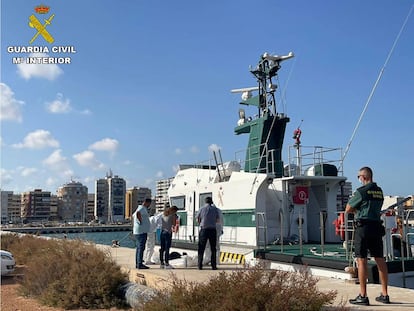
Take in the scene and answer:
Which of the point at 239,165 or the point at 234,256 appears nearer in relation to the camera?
the point at 234,256

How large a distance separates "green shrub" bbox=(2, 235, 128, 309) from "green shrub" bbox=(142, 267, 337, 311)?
3269 mm

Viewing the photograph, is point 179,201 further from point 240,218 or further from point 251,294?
point 251,294

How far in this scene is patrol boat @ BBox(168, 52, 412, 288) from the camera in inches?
522

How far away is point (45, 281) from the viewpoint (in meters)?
10.2

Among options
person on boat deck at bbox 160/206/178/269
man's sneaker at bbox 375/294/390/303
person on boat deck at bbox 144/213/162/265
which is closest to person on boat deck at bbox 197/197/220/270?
person on boat deck at bbox 160/206/178/269

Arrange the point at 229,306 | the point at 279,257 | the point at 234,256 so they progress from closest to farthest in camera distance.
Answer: the point at 229,306, the point at 279,257, the point at 234,256

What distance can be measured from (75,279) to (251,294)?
5.15m

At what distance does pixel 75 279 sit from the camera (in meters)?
9.20

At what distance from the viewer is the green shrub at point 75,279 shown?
351 inches

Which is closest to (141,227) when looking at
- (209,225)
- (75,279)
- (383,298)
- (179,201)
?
(209,225)

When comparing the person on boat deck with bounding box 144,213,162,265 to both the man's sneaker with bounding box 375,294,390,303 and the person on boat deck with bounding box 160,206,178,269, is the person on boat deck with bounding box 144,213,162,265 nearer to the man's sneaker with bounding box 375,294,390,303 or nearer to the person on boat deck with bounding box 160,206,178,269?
the person on boat deck with bounding box 160,206,178,269

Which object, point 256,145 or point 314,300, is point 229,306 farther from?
point 256,145

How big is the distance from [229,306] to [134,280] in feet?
17.5

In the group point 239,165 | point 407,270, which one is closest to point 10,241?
point 239,165
